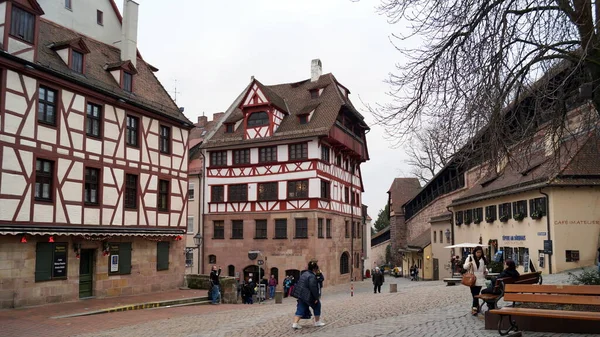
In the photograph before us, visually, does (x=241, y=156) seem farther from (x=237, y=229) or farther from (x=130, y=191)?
(x=130, y=191)

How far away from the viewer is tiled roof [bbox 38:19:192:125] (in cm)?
2072

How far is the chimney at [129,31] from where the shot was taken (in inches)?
1043

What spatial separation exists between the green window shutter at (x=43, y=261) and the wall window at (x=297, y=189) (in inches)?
774

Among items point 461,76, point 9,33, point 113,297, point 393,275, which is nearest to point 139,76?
point 9,33

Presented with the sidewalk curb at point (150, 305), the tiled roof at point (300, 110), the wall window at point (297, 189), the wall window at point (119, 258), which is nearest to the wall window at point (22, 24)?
the wall window at point (119, 258)

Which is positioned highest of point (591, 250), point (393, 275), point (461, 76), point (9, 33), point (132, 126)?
point (9, 33)

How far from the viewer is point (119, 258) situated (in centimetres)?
2244

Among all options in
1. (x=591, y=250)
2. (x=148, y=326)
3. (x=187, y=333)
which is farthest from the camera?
(x=591, y=250)

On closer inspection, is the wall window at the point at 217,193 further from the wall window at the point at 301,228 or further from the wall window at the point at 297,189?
the wall window at the point at 301,228

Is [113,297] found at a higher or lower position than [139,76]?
lower

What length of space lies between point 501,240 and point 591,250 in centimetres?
648

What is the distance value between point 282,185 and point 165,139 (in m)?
12.7

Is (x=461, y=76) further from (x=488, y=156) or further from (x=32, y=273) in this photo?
(x=32, y=273)

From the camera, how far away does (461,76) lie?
1016cm
